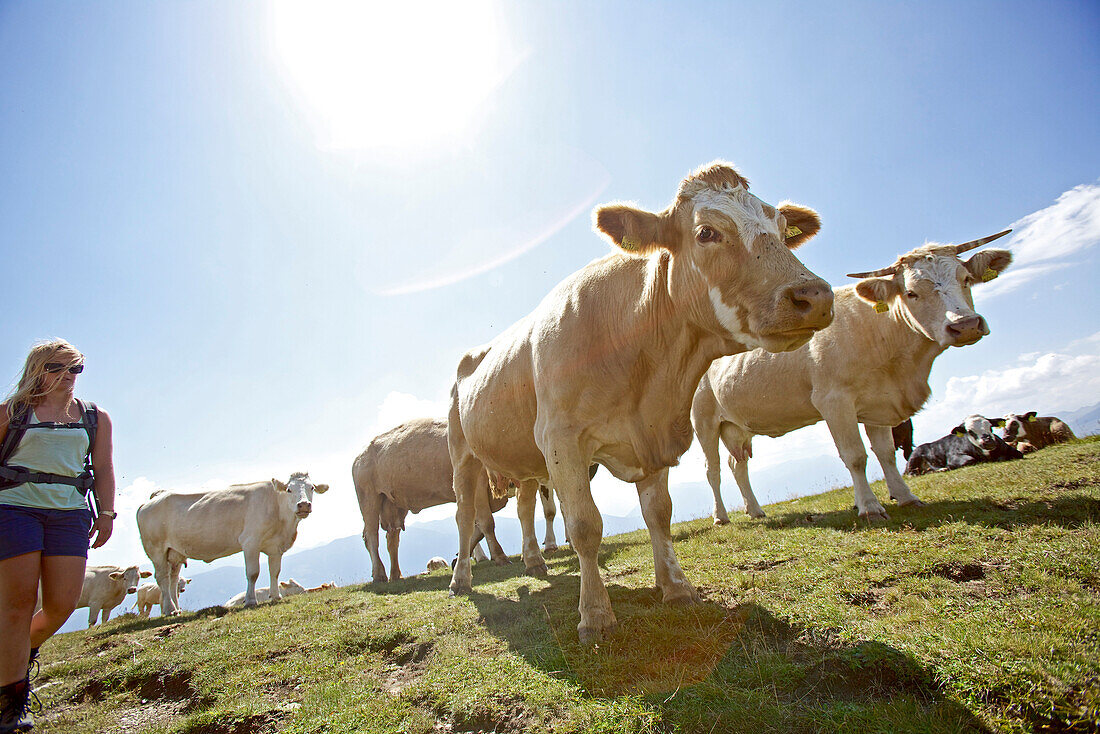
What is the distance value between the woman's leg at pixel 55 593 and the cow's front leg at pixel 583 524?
11.4 feet

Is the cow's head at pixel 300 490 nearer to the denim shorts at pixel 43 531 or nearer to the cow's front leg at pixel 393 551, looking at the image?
the cow's front leg at pixel 393 551

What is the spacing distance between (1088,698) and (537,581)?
580 centimetres

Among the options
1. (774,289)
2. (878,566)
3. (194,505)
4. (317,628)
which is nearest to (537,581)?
(317,628)

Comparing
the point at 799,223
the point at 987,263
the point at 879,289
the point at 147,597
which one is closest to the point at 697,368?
the point at 799,223

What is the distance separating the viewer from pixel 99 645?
785cm

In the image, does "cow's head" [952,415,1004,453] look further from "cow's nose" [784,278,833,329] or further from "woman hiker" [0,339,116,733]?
Result: "woman hiker" [0,339,116,733]

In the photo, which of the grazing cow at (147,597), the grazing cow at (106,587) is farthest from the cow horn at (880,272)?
the grazing cow at (147,597)

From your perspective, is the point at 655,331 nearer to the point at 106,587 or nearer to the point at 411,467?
the point at 411,467

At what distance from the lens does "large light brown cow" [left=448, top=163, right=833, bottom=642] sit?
3.61 meters

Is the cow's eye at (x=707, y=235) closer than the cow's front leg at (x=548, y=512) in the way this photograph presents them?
Yes

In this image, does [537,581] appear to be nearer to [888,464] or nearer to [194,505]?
[888,464]

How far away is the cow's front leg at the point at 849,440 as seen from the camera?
6704mm

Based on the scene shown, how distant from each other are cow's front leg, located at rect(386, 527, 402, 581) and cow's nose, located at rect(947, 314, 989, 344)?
1140cm

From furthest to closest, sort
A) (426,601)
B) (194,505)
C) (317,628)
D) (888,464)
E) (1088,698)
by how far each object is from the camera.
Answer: (194,505) → (888,464) → (426,601) → (317,628) → (1088,698)
